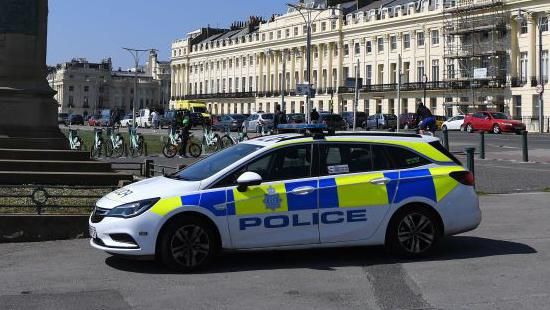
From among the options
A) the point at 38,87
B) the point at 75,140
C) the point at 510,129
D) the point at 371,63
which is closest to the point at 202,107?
the point at 371,63

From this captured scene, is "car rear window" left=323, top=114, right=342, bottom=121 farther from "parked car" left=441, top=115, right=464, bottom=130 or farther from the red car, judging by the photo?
the red car

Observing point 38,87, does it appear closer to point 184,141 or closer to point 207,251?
point 207,251

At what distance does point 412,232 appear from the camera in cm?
859

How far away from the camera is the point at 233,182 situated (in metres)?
8.02

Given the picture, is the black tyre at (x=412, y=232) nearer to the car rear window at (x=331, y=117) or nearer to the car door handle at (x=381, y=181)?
the car door handle at (x=381, y=181)

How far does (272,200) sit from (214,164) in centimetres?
93

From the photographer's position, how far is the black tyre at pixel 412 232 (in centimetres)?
852

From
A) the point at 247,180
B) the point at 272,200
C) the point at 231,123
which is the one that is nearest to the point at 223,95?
the point at 231,123

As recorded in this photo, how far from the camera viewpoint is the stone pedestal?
1545 centimetres

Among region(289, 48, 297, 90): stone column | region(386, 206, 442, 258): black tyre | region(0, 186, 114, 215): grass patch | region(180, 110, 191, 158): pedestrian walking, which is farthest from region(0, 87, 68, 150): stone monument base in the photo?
region(289, 48, 297, 90): stone column

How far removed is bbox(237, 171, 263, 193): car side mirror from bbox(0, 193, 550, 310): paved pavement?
0.94m

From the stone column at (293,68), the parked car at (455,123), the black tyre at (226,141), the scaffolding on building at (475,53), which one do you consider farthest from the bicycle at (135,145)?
the stone column at (293,68)

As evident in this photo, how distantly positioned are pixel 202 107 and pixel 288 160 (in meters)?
70.7

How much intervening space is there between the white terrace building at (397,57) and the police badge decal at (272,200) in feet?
199
